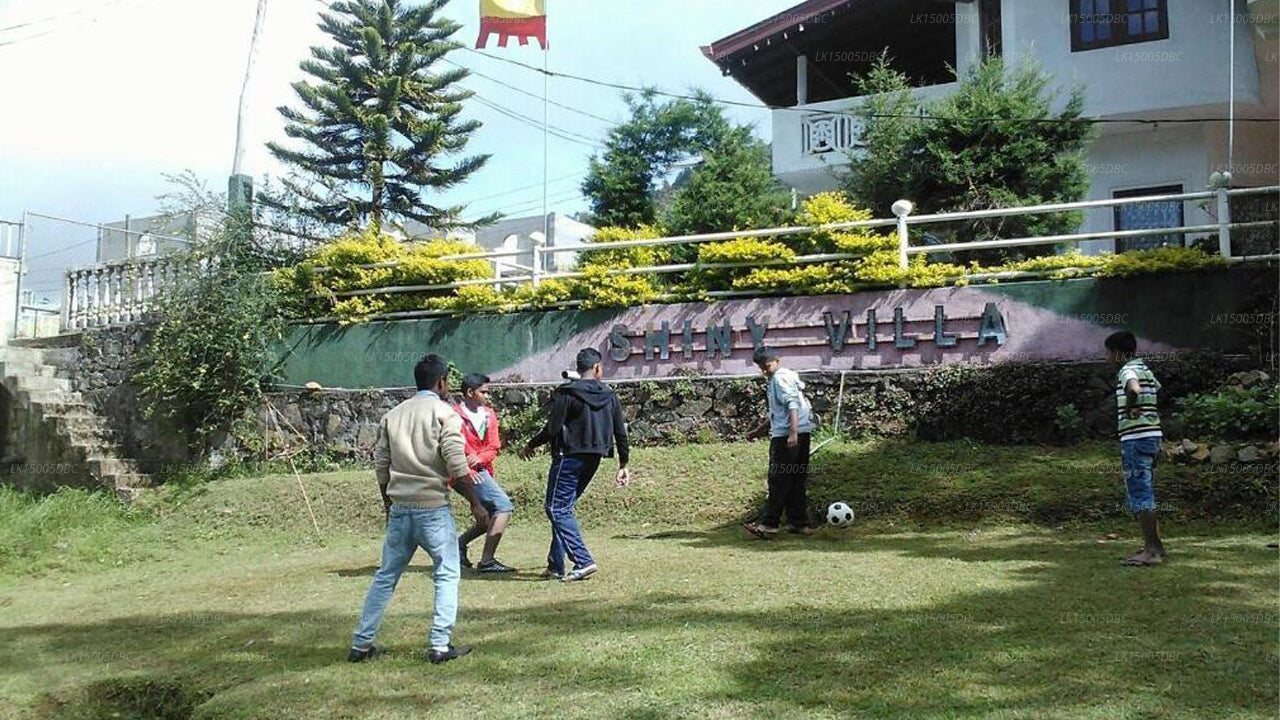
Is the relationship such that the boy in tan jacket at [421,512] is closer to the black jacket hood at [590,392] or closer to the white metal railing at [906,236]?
the black jacket hood at [590,392]

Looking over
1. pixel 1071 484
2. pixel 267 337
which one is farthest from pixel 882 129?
pixel 267 337

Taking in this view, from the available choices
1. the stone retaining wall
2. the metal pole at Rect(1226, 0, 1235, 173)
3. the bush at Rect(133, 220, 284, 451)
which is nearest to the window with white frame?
the metal pole at Rect(1226, 0, 1235, 173)

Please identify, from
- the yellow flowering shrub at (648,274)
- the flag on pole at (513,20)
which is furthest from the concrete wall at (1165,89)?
the flag on pole at (513,20)

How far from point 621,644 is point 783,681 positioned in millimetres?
1053

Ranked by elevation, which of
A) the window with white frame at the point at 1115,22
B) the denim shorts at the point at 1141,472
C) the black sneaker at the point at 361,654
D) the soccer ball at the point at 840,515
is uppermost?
the window with white frame at the point at 1115,22

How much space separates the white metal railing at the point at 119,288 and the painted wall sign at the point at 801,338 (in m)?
6.87

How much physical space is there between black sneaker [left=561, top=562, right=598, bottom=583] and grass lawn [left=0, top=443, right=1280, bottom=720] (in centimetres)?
17

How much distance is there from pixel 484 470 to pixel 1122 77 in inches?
527

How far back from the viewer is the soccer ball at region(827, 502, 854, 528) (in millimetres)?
9141

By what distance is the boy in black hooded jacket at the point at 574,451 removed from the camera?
286 inches

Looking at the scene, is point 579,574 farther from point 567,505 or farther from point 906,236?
point 906,236

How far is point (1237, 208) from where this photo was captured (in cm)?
1073

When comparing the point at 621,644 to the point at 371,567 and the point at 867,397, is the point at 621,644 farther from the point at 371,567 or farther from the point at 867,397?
the point at 867,397

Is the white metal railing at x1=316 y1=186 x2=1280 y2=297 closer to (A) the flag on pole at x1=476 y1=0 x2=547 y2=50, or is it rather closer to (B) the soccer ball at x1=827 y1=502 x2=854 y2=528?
(B) the soccer ball at x1=827 y1=502 x2=854 y2=528
